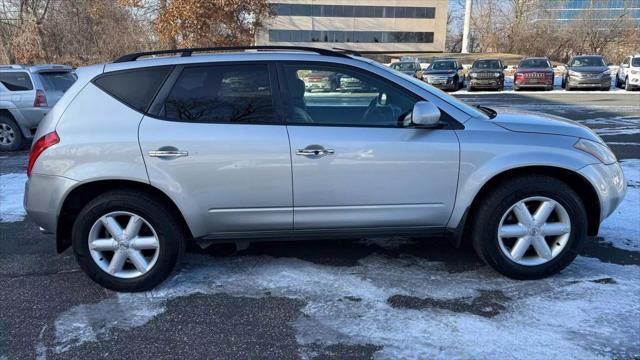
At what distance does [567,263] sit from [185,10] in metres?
15.7

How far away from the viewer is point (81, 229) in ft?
11.6

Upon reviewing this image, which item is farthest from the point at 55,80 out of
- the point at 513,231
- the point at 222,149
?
the point at 513,231

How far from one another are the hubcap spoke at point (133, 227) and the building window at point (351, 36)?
217 ft

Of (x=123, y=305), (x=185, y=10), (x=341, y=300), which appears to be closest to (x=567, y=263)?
(x=341, y=300)

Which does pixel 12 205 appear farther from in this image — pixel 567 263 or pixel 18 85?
pixel 567 263

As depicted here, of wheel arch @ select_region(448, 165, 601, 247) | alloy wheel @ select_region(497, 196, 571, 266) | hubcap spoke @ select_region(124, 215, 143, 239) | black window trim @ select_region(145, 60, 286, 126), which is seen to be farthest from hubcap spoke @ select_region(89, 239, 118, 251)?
alloy wheel @ select_region(497, 196, 571, 266)

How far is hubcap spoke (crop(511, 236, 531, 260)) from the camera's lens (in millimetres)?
3662

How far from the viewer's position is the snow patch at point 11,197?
18.3 feet

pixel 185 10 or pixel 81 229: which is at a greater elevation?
pixel 185 10

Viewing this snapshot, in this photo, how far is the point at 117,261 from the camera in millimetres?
3621

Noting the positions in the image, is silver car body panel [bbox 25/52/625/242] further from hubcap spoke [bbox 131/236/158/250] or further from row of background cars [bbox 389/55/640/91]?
row of background cars [bbox 389/55/640/91]

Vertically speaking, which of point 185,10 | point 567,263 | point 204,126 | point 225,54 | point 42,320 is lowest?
point 42,320

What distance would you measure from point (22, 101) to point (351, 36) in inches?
2489

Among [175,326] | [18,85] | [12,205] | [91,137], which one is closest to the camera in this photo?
[175,326]
